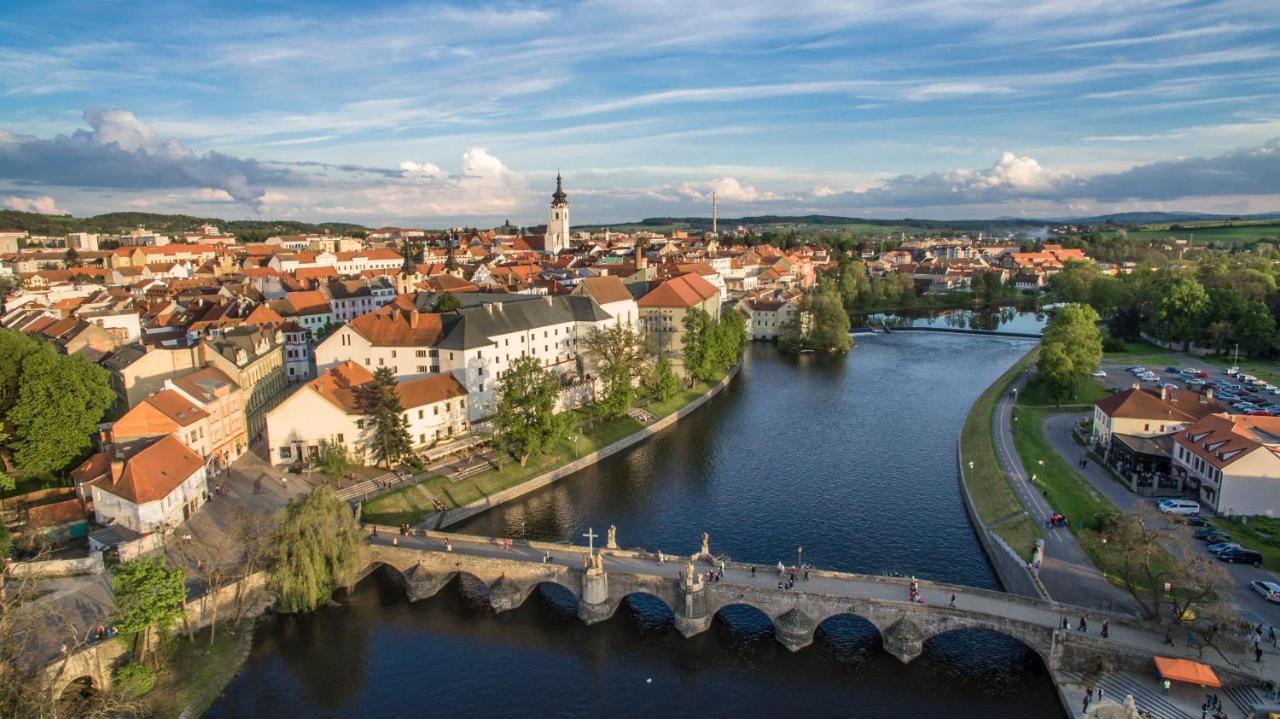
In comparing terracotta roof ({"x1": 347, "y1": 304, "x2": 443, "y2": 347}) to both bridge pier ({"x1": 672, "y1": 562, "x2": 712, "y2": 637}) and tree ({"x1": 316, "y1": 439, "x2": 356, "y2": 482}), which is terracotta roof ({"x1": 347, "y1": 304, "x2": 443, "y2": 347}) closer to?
tree ({"x1": 316, "y1": 439, "x2": 356, "y2": 482})

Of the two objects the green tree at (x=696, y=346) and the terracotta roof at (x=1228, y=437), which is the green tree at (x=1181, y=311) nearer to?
the terracotta roof at (x=1228, y=437)

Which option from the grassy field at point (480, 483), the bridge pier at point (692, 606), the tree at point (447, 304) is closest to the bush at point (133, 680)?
the grassy field at point (480, 483)

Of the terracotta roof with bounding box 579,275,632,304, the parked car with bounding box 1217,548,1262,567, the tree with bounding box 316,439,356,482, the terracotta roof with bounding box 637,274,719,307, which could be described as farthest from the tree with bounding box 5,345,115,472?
the parked car with bounding box 1217,548,1262,567

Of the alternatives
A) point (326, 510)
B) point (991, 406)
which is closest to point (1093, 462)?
point (991, 406)

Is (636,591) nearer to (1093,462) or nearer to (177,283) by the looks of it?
(1093,462)

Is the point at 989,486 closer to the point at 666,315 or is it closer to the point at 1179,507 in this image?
the point at 1179,507

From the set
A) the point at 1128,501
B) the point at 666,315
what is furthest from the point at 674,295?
the point at 1128,501
